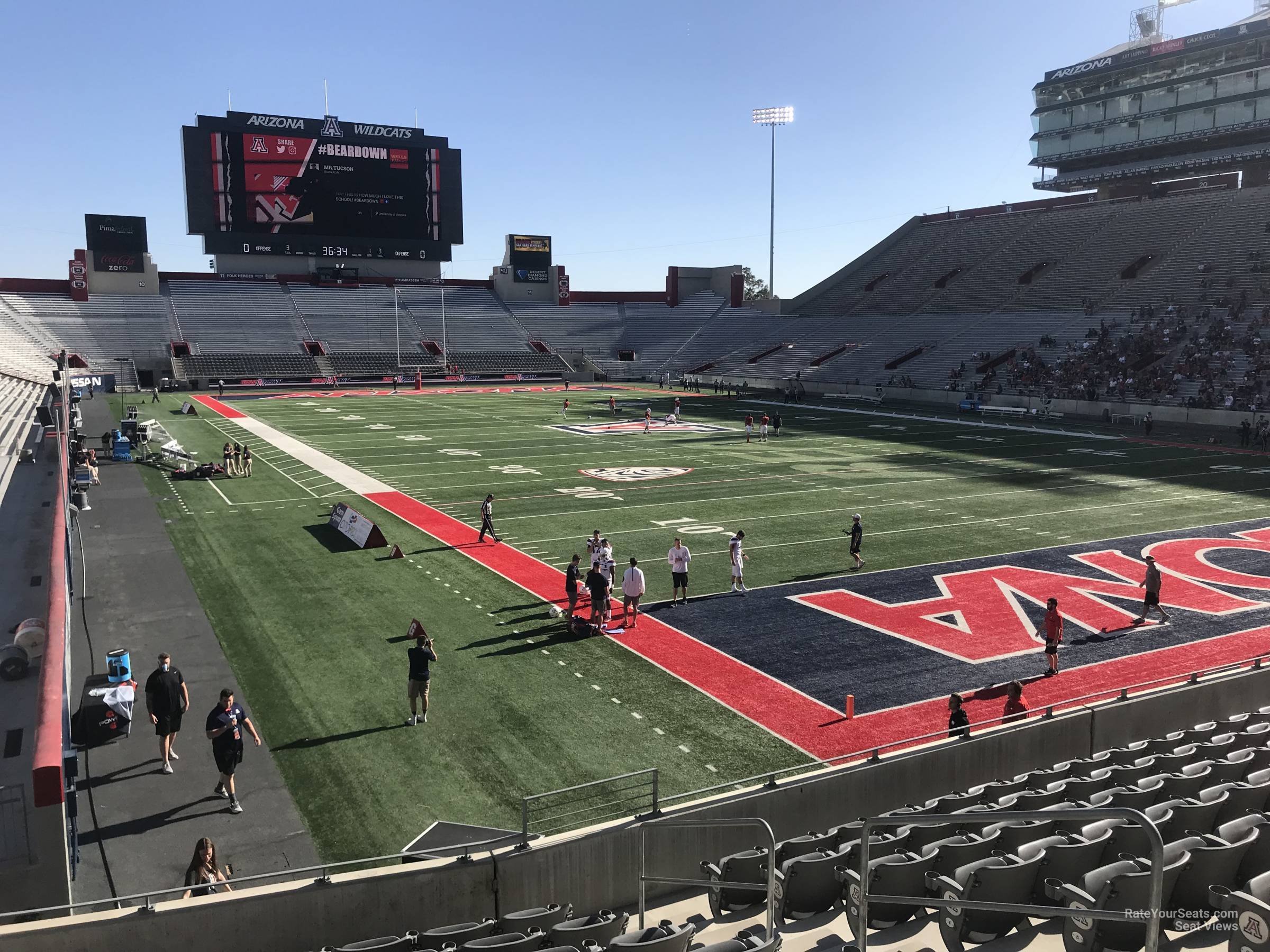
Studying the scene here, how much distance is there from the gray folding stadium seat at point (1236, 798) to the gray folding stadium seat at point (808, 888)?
304 cm

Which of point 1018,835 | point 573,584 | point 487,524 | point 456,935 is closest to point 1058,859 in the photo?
point 1018,835

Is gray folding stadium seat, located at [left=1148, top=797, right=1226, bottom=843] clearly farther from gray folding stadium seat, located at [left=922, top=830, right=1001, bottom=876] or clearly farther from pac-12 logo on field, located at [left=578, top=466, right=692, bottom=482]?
pac-12 logo on field, located at [left=578, top=466, right=692, bottom=482]

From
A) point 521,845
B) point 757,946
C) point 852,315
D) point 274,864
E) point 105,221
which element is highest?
point 105,221

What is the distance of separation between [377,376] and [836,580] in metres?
62.1

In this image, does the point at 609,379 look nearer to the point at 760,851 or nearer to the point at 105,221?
the point at 105,221

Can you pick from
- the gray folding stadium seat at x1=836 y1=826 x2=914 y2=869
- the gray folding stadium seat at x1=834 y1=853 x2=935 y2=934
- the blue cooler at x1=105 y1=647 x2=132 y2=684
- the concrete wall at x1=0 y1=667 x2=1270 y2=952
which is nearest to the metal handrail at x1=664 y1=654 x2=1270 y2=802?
the concrete wall at x1=0 y1=667 x2=1270 y2=952

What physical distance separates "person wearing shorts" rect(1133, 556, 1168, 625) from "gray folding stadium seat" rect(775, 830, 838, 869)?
11460 millimetres

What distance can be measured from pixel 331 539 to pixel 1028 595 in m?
15.4

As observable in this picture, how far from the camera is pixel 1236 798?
751cm

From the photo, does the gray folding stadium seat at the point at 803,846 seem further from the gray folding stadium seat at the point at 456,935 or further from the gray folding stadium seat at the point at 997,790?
the gray folding stadium seat at the point at 456,935

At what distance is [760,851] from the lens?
294 inches

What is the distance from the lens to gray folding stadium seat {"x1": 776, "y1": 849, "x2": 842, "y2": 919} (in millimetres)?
6902

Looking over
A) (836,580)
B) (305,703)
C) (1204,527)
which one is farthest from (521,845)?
(1204,527)

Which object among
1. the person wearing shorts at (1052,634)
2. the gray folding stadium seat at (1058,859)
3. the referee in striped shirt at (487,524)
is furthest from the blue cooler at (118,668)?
the person wearing shorts at (1052,634)
